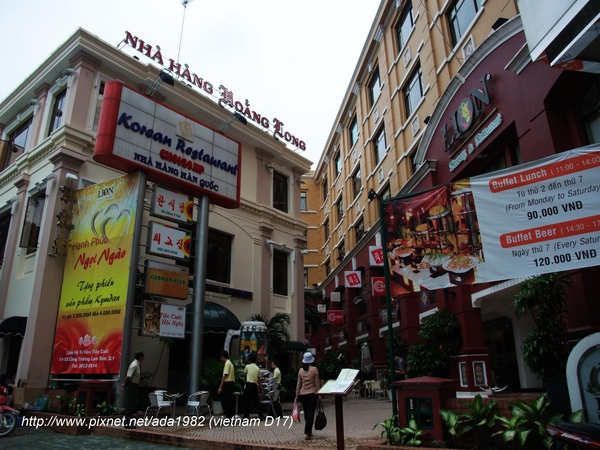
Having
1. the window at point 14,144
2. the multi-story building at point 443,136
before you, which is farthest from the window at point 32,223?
the multi-story building at point 443,136

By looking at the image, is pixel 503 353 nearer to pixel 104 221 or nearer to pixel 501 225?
pixel 501 225

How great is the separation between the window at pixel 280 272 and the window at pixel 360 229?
6.89m

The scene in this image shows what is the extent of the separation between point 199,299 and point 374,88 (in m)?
18.3

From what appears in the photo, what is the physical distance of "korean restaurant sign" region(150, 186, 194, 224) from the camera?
13320 mm

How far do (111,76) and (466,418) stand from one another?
15903mm

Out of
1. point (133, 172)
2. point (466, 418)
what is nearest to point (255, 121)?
point (133, 172)

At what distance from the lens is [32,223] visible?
15.1 meters

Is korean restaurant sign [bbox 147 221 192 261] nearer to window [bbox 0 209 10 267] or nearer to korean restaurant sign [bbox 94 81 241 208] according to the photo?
korean restaurant sign [bbox 94 81 241 208]

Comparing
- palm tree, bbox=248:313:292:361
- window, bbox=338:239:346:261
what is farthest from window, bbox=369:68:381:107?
palm tree, bbox=248:313:292:361

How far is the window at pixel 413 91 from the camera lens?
20.3 meters

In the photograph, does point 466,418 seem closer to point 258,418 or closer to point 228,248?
point 258,418

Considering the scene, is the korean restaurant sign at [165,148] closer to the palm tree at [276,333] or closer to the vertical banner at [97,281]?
the vertical banner at [97,281]

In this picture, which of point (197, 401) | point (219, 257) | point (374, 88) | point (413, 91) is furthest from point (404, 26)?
point (197, 401)

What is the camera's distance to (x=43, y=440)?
904 centimetres
